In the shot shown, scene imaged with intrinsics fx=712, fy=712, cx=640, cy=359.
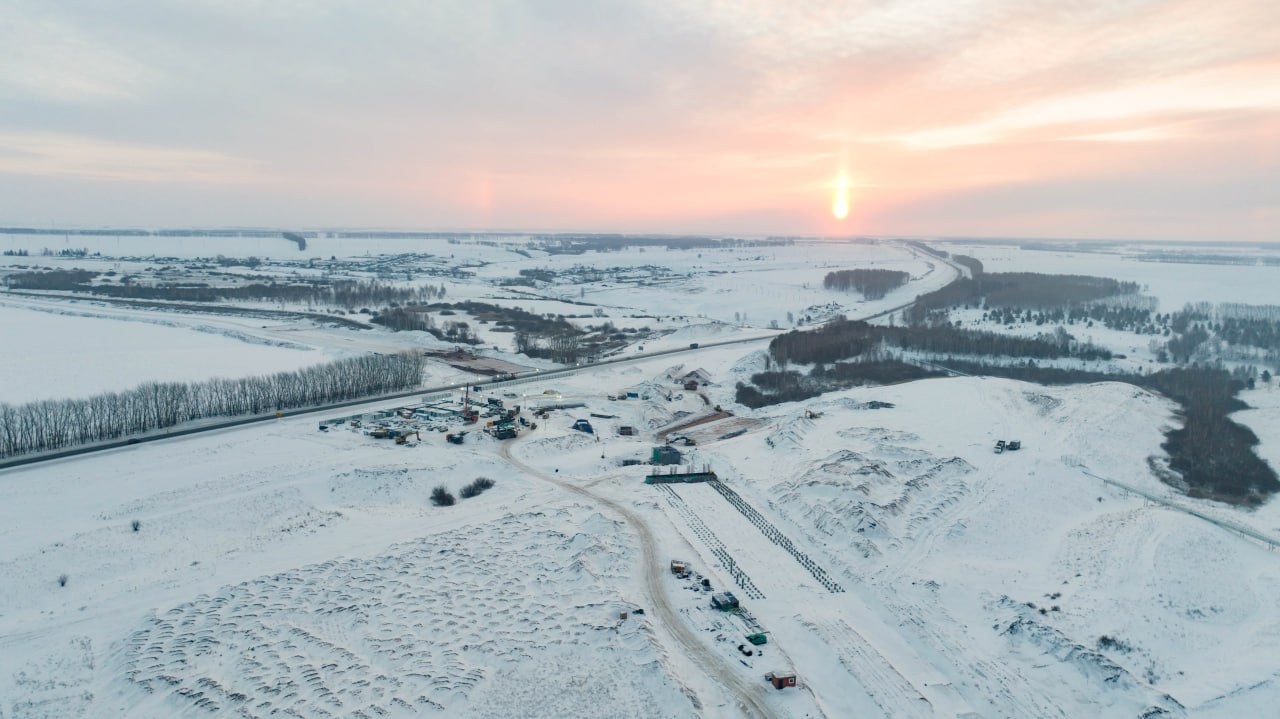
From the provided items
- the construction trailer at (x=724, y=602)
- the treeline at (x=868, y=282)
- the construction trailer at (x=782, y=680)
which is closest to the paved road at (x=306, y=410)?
the construction trailer at (x=724, y=602)

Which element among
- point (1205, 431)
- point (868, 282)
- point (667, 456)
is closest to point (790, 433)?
point (667, 456)

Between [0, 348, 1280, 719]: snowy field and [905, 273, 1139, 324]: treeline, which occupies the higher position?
[905, 273, 1139, 324]: treeline

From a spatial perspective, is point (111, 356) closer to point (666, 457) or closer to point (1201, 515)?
point (666, 457)

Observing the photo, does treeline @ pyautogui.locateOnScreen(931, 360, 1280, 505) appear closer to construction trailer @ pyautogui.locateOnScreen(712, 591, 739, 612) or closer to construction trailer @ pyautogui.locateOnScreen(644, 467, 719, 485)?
construction trailer @ pyautogui.locateOnScreen(644, 467, 719, 485)

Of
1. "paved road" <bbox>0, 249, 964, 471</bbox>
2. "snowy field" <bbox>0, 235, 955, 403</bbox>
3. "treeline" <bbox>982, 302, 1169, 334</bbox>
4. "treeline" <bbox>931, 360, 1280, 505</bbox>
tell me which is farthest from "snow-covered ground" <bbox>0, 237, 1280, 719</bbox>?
"treeline" <bbox>982, 302, 1169, 334</bbox>

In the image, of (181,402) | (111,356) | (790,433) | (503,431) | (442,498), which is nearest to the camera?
(442,498)

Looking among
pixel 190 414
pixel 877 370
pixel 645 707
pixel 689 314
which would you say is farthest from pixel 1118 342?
pixel 190 414
